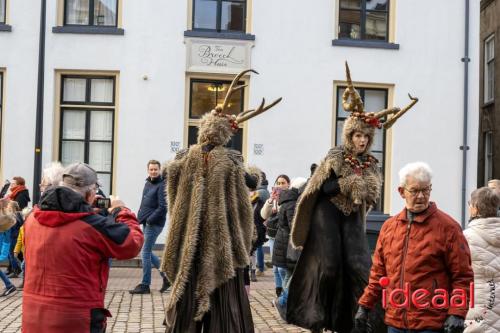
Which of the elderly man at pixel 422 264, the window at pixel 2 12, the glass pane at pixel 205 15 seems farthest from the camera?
the glass pane at pixel 205 15

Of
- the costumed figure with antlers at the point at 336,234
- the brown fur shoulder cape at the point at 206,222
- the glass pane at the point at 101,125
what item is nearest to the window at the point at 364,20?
the glass pane at the point at 101,125

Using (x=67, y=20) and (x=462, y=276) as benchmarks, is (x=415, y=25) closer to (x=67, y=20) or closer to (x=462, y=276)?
(x=67, y=20)

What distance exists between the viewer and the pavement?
343 inches

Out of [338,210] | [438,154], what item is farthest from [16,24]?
[338,210]

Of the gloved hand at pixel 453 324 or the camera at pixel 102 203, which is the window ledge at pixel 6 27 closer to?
the camera at pixel 102 203

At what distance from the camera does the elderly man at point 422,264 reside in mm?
4758

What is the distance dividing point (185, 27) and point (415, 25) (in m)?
5.09

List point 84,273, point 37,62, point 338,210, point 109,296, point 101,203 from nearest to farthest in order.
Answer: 1. point 84,273
2. point 101,203
3. point 338,210
4. point 109,296
5. point 37,62

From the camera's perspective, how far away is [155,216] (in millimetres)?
11555

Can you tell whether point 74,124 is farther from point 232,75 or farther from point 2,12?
point 232,75

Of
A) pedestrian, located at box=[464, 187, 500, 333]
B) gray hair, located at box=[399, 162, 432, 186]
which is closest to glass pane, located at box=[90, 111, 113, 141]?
pedestrian, located at box=[464, 187, 500, 333]

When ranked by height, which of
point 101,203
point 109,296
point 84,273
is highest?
point 101,203

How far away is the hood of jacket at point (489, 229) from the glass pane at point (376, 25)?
12915 mm

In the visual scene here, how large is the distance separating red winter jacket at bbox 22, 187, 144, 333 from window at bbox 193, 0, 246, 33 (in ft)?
44.9
